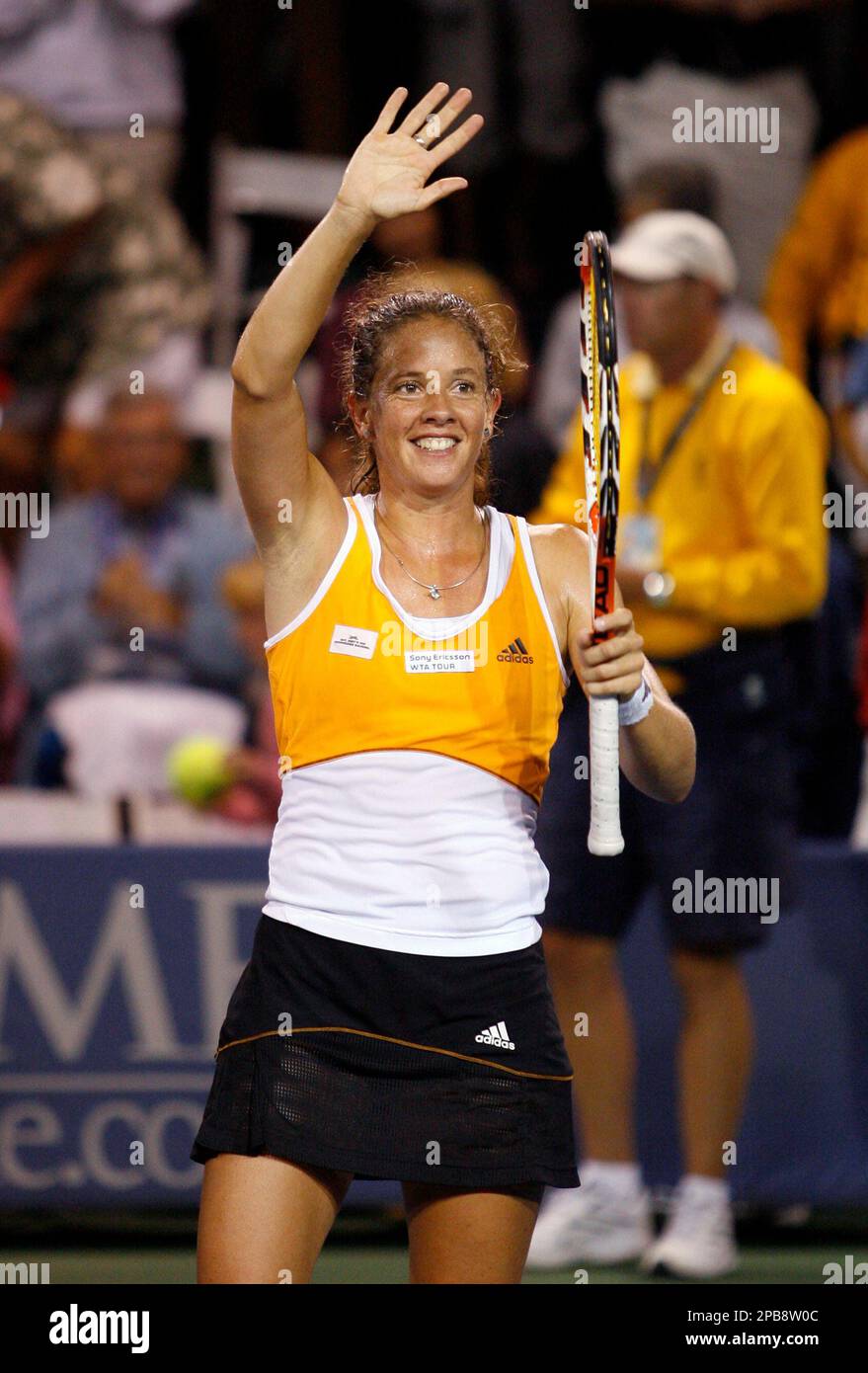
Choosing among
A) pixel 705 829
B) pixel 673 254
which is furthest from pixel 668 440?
pixel 705 829

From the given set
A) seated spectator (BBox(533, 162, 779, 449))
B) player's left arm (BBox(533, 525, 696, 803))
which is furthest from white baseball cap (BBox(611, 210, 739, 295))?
player's left arm (BBox(533, 525, 696, 803))

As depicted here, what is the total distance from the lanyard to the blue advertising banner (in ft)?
3.67

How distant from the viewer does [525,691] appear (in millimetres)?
3193

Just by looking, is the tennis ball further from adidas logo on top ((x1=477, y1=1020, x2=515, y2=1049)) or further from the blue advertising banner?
adidas logo on top ((x1=477, y1=1020, x2=515, y2=1049))

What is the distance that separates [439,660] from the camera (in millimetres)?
3133

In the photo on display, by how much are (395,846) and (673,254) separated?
110 inches

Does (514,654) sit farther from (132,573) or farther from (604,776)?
(132,573)

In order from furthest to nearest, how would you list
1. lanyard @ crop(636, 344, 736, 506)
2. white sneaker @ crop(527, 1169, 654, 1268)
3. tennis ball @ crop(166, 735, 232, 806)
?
tennis ball @ crop(166, 735, 232, 806) < lanyard @ crop(636, 344, 736, 506) < white sneaker @ crop(527, 1169, 654, 1268)

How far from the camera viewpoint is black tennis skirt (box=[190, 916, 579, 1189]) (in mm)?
3068

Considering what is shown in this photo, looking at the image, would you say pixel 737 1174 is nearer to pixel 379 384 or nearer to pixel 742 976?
pixel 742 976

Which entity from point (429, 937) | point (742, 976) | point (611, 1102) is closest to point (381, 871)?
point (429, 937)

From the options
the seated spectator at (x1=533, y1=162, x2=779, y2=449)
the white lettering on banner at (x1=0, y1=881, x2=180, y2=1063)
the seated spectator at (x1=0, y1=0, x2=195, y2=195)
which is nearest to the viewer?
the white lettering on banner at (x1=0, y1=881, x2=180, y2=1063)
